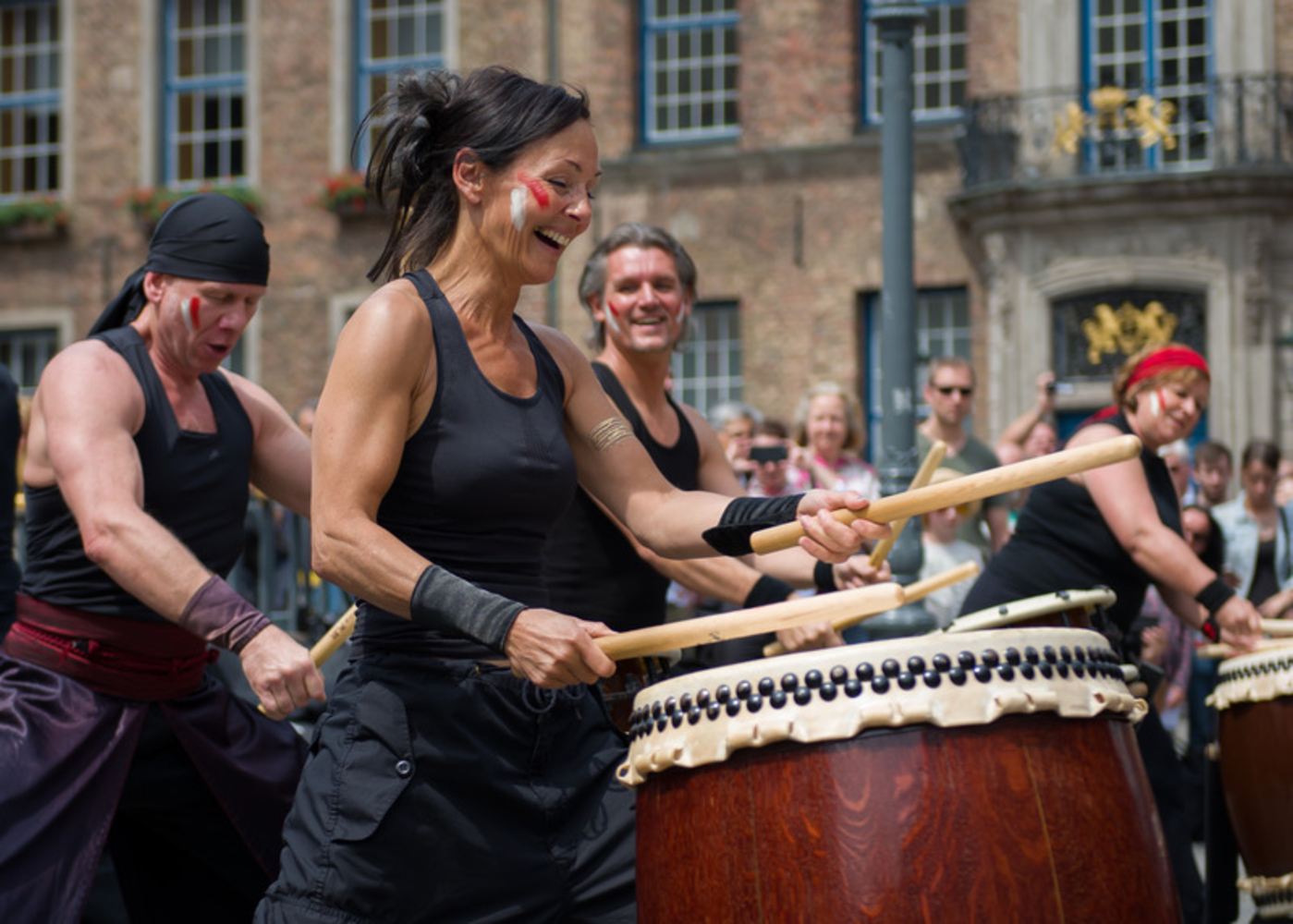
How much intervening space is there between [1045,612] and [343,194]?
691 inches

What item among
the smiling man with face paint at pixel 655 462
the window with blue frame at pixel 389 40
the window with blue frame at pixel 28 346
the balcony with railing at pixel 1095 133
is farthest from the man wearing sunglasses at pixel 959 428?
the window with blue frame at pixel 28 346

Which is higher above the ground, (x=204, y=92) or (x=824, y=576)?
(x=204, y=92)

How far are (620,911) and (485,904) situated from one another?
0.24 metres

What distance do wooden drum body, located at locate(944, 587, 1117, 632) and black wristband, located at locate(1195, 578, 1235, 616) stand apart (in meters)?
0.35

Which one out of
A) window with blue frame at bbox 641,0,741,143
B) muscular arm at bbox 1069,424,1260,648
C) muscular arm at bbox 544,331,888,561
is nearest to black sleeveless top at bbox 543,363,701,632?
muscular arm at bbox 544,331,888,561

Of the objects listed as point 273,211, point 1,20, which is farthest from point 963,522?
point 1,20

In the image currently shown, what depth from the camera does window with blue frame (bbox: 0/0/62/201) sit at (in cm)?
2300

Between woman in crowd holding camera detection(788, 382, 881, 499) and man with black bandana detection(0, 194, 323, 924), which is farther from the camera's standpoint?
woman in crowd holding camera detection(788, 382, 881, 499)

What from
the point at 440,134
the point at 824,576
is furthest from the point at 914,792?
the point at 824,576

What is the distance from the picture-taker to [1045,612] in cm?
454

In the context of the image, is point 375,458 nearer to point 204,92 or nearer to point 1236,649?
point 1236,649

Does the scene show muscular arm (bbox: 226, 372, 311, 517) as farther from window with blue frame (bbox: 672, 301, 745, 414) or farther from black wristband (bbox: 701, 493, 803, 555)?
window with blue frame (bbox: 672, 301, 745, 414)

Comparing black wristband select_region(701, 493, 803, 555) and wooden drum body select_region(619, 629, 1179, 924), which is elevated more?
black wristband select_region(701, 493, 803, 555)

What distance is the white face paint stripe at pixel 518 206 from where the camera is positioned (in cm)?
314
